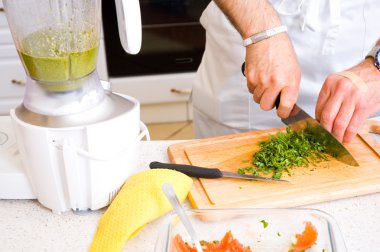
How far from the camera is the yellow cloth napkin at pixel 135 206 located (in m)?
0.76

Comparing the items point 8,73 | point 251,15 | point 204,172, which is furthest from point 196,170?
point 8,73

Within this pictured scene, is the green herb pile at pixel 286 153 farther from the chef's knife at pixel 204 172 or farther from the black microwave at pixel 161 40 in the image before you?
the black microwave at pixel 161 40

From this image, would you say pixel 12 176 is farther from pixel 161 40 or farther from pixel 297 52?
pixel 161 40

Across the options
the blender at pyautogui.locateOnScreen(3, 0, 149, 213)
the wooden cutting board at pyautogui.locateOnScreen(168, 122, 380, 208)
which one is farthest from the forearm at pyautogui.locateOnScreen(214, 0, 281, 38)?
the blender at pyautogui.locateOnScreen(3, 0, 149, 213)

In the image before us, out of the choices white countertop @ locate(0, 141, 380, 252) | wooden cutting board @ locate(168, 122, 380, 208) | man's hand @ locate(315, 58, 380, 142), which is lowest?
white countertop @ locate(0, 141, 380, 252)

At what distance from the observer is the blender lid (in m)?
0.77

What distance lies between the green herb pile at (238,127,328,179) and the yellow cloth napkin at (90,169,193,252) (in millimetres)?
162

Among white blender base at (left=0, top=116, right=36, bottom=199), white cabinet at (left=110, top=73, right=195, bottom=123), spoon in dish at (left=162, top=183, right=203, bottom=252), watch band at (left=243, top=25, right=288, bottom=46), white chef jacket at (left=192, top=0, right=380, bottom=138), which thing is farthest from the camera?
white cabinet at (left=110, top=73, right=195, bottom=123)

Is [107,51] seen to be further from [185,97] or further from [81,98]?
[81,98]

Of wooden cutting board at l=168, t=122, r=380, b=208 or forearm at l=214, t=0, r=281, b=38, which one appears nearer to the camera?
wooden cutting board at l=168, t=122, r=380, b=208

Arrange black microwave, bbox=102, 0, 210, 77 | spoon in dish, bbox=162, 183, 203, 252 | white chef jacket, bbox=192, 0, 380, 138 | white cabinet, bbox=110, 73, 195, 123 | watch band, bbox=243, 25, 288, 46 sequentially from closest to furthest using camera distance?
1. spoon in dish, bbox=162, 183, 203, 252
2. watch band, bbox=243, 25, 288, 46
3. white chef jacket, bbox=192, 0, 380, 138
4. black microwave, bbox=102, 0, 210, 77
5. white cabinet, bbox=110, 73, 195, 123

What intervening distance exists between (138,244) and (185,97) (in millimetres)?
1568

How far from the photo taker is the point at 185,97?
2318 mm

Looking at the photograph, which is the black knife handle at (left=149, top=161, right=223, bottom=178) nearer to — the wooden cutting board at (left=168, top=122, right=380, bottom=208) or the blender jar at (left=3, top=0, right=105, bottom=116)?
the wooden cutting board at (left=168, top=122, right=380, bottom=208)
